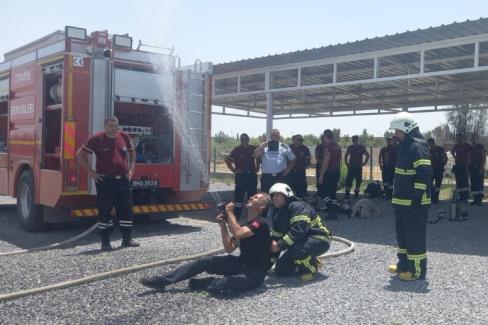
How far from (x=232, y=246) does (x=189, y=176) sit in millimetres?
3909

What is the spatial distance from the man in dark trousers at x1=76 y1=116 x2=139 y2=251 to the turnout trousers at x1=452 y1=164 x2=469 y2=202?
908cm

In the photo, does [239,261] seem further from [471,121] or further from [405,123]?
[471,121]

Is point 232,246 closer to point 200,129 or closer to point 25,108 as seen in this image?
point 200,129

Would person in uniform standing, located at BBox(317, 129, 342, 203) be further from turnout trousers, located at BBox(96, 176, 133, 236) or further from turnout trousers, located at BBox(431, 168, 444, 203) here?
turnout trousers, located at BBox(96, 176, 133, 236)

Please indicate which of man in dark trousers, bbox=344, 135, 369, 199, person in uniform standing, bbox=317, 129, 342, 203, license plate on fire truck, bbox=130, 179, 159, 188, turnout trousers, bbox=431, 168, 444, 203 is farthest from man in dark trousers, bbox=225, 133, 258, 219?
turnout trousers, bbox=431, 168, 444, 203

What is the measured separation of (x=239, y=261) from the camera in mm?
5488

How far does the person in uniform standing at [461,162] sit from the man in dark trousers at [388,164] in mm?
1460

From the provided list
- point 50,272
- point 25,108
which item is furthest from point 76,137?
point 50,272

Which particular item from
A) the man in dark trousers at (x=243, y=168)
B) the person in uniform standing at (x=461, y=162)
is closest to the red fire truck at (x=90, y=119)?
the man in dark trousers at (x=243, y=168)

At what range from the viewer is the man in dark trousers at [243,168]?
10.0m

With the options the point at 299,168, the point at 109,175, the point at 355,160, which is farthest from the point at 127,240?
the point at 355,160

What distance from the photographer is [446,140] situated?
104ft

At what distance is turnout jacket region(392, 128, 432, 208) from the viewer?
5.77m

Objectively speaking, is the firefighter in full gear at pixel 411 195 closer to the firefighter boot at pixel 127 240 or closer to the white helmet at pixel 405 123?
the white helmet at pixel 405 123
